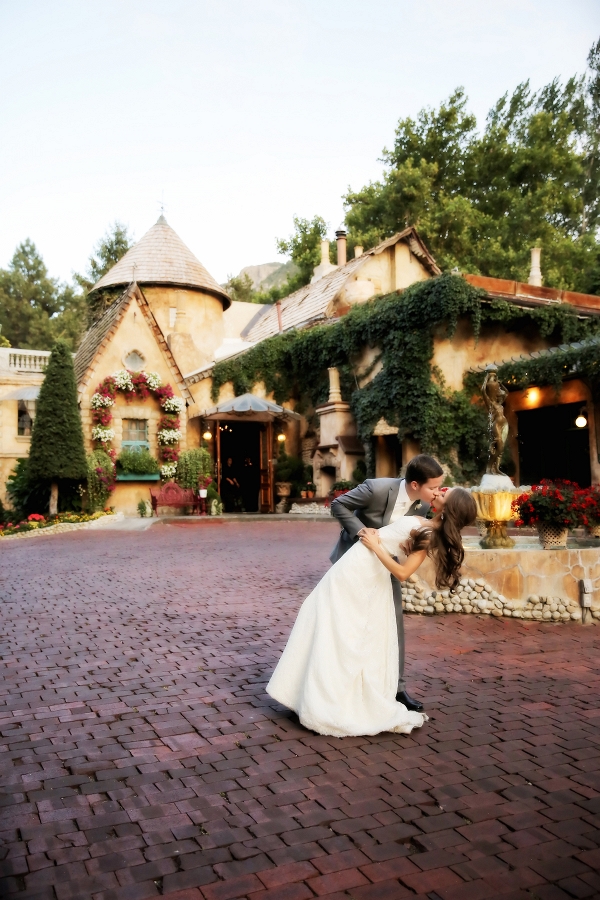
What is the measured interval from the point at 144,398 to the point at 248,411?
3.58m

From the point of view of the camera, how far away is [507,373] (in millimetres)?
18016

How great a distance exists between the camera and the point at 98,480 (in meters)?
20.8

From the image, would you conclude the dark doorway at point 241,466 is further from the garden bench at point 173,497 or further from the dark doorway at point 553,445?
the dark doorway at point 553,445

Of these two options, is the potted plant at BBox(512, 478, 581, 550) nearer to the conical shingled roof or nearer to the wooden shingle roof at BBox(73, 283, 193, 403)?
the wooden shingle roof at BBox(73, 283, 193, 403)

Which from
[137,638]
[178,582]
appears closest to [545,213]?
[178,582]

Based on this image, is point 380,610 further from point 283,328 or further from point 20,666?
point 283,328

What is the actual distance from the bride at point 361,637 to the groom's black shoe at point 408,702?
0.67 ft

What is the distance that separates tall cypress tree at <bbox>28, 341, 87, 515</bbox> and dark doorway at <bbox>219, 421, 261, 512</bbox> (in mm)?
6418

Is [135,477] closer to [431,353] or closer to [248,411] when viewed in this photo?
[248,411]

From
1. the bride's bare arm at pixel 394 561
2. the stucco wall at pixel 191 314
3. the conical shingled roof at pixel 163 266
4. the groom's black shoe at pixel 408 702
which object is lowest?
the groom's black shoe at pixel 408 702

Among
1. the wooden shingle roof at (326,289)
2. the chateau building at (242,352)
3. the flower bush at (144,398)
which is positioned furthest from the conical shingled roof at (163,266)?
the flower bush at (144,398)

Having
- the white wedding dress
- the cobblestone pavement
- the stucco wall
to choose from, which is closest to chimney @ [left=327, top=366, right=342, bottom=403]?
the stucco wall

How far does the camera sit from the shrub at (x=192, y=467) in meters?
22.3

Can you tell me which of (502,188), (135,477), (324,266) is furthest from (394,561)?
(502,188)
